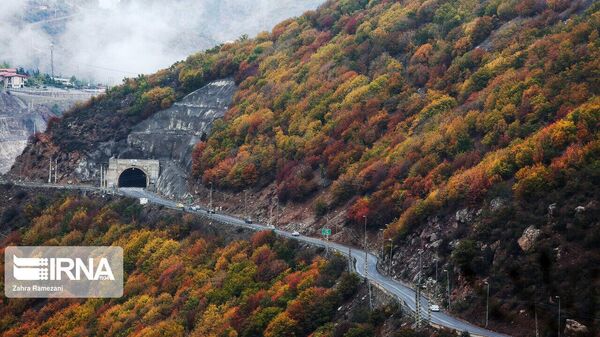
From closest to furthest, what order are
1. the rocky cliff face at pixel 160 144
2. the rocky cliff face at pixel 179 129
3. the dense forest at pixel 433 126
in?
the dense forest at pixel 433 126, the rocky cliff face at pixel 179 129, the rocky cliff face at pixel 160 144

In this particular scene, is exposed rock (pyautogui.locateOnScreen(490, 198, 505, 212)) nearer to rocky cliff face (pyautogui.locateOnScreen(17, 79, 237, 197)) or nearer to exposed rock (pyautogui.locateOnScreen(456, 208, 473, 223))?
exposed rock (pyautogui.locateOnScreen(456, 208, 473, 223))

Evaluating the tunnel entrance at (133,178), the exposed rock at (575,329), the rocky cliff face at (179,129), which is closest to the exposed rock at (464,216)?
the exposed rock at (575,329)

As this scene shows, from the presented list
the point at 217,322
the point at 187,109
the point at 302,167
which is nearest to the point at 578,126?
the point at 217,322

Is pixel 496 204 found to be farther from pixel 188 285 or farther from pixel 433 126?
pixel 188 285

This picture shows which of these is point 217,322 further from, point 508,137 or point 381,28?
point 381,28

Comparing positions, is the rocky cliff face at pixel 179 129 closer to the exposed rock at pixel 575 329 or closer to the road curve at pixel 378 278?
the road curve at pixel 378 278

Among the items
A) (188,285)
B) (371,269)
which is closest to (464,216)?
(371,269)

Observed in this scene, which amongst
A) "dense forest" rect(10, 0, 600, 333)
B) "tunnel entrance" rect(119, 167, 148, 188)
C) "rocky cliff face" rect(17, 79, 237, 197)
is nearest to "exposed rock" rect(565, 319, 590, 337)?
"dense forest" rect(10, 0, 600, 333)
